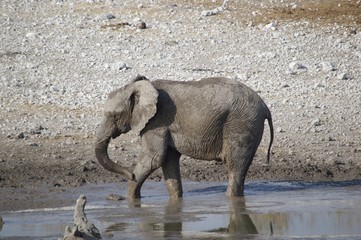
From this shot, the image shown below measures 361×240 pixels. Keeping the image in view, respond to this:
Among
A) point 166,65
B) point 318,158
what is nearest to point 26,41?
point 166,65

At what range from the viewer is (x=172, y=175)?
1432 centimetres

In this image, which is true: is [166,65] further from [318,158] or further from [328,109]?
[318,158]

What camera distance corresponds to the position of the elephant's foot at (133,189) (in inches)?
560

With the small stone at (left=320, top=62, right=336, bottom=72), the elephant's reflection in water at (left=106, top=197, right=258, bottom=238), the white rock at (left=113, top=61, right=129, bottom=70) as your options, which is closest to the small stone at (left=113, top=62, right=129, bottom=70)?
the white rock at (left=113, top=61, right=129, bottom=70)

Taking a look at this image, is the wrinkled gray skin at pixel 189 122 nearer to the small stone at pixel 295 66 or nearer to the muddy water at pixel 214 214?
the muddy water at pixel 214 214

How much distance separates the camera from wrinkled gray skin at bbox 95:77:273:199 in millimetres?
14070

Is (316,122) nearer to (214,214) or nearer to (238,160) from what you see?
(238,160)

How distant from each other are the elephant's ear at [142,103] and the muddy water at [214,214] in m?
0.98

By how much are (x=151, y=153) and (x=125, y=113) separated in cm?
60

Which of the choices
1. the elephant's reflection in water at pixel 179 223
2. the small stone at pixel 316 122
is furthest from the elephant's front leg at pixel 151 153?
the small stone at pixel 316 122

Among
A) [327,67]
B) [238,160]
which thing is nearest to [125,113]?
[238,160]

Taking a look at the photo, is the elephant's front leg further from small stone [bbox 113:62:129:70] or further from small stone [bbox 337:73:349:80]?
small stone [bbox 337:73:349:80]

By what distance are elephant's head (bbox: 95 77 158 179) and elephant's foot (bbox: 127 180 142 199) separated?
9 centimetres

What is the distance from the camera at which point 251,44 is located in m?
22.5
